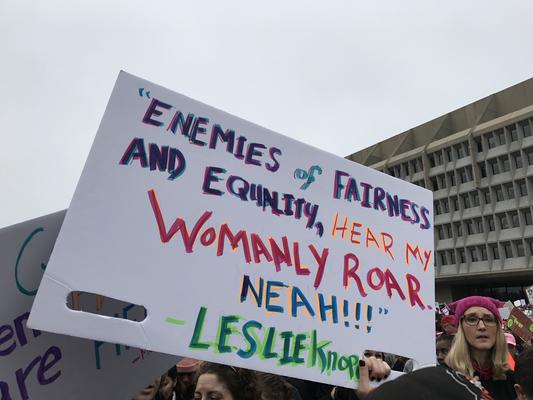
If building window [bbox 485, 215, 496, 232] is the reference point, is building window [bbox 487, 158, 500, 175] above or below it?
above

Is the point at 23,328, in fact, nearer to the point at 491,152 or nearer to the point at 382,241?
the point at 382,241

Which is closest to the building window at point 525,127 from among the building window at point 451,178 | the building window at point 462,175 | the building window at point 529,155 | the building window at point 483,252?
the building window at point 529,155

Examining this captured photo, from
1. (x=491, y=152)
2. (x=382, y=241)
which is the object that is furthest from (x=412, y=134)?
(x=382, y=241)

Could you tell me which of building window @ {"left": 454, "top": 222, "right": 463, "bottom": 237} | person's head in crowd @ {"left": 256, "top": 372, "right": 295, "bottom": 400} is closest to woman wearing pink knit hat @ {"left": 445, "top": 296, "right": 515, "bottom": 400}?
person's head in crowd @ {"left": 256, "top": 372, "right": 295, "bottom": 400}

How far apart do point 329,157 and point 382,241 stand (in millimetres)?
359

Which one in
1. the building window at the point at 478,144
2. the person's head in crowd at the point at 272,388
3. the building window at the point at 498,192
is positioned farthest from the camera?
the building window at the point at 478,144

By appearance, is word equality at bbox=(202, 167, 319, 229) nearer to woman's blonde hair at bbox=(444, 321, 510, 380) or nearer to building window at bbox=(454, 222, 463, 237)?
woman's blonde hair at bbox=(444, 321, 510, 380)

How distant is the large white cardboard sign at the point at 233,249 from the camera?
1222mm

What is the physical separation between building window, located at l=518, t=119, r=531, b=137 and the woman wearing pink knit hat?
3506 cm

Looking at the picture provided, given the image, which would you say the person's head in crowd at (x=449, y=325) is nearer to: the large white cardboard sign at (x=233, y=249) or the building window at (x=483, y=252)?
the large white cardboard sign at (x=233, y=249)

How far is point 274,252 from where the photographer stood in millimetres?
1496

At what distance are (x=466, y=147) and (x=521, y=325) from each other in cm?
3368

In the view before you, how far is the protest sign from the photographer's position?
240 inches

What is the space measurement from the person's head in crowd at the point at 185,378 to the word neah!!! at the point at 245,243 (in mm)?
1412
